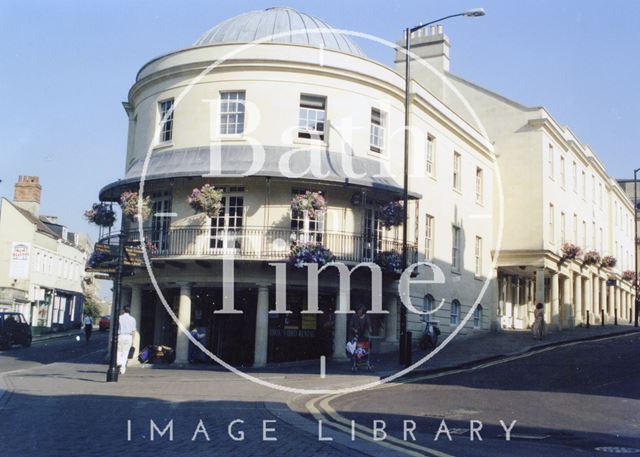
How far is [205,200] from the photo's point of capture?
22688mm

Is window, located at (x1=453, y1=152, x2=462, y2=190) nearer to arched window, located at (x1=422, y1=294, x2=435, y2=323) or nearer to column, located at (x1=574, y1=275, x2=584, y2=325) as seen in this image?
arched window, located at (x1=422, y1=294, x2=435, y2=323)

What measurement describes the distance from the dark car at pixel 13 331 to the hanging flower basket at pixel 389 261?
20.0 metres

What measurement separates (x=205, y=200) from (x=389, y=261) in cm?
623

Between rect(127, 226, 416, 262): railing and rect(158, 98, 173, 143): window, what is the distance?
3.31 m

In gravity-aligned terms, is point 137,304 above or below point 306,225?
below

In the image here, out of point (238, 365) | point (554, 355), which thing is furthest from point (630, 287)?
point (238, 365)

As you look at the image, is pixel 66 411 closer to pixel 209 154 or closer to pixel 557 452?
pixel 557 452

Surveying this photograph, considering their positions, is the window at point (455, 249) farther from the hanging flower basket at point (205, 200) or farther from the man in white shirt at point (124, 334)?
the man in white shirt at point (124, 334)

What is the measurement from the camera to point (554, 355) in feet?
77.5

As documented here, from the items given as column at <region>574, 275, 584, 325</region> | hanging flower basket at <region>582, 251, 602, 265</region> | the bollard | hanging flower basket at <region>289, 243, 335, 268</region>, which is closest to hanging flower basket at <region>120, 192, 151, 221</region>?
hanging flower basket at <region>289, 243, 335, 268</region>

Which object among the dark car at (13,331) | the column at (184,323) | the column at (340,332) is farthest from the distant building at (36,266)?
the column at (340,332)

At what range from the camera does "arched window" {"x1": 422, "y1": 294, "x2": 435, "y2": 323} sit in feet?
94.8

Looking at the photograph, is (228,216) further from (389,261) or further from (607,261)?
(607,261)

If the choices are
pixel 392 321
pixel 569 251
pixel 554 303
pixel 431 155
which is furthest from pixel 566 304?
pixel 392 321
